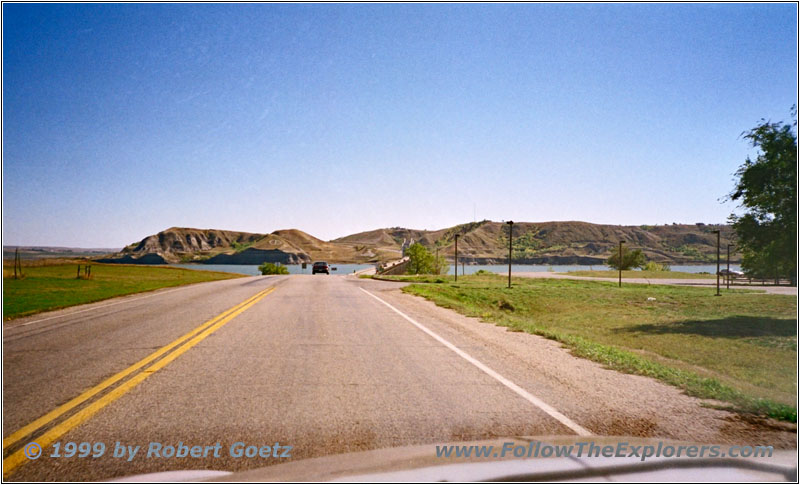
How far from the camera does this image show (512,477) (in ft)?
11.4

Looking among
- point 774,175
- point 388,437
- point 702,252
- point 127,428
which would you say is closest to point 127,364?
point 127,428

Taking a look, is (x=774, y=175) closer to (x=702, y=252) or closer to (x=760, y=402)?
(x=760, y=402)

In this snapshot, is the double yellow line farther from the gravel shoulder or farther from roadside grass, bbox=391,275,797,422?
roadside grass, bbox=391,275,797,422

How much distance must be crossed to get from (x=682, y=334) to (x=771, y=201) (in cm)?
583

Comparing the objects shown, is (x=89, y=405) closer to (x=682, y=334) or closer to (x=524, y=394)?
(x=524, y=394)

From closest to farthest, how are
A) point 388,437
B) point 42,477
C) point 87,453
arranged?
point 42,477 < point 87,453 < point 388,437

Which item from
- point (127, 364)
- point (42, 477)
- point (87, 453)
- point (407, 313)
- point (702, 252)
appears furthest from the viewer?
point (702, 252)

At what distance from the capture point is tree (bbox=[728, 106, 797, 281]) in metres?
18.2

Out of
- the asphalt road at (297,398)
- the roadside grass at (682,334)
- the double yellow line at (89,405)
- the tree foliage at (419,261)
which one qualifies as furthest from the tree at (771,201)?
the tree foliage at (419,261)

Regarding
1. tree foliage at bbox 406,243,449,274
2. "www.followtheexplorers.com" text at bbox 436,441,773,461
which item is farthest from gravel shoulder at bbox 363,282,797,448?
tree foliage at bbox 406,243,449,274

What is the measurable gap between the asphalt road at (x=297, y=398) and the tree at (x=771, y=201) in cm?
1334

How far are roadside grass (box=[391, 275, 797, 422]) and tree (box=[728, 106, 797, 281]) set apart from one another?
9.39 feet

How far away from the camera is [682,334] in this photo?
62.7 ft

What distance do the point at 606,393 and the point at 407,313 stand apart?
1056 centimetres
